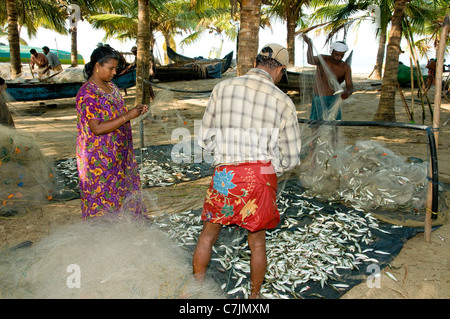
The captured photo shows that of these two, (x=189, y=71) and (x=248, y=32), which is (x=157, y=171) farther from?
(x=189, y=71)

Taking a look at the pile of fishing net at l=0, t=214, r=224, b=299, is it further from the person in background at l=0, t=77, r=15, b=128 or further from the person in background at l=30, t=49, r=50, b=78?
the person in background at l=30, t=49, r=50, b=78

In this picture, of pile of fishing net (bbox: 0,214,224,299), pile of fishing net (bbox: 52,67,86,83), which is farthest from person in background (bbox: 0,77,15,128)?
pile of fishing net (bbox: 52,67,86,83)

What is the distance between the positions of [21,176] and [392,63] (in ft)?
25.0

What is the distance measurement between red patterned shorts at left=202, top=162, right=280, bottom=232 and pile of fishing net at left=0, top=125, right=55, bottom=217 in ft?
9.51

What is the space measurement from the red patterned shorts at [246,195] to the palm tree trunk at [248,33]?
2.58 m

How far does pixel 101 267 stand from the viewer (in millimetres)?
2455

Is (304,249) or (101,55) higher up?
(101,55)

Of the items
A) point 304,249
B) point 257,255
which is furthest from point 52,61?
point 257,255

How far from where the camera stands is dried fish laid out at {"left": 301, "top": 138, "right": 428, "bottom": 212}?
Answer: 12.1 ft

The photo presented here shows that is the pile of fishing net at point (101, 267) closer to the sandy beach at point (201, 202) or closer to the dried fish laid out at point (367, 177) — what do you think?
the sandy beach at point (201, 202)

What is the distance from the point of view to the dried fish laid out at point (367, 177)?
3.70 meters

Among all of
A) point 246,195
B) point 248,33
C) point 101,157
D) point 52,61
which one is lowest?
point 246,195
